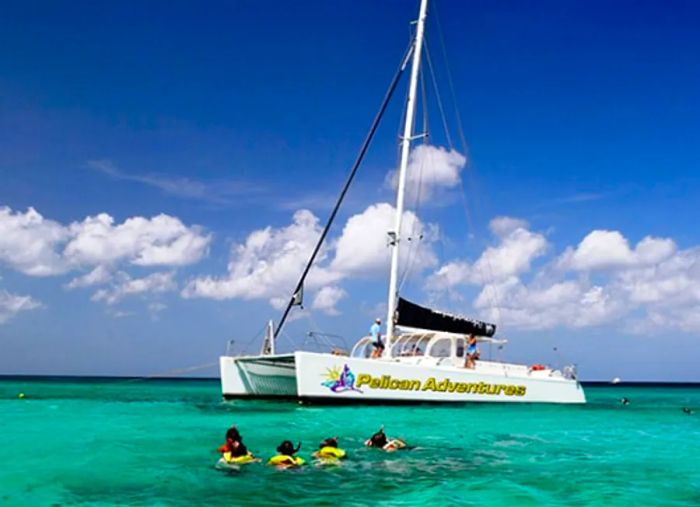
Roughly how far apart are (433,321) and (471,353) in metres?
1.98

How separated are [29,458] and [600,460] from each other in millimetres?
12138

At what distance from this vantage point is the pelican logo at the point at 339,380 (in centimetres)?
2316

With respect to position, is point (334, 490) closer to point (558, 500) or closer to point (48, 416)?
point (558, 500)

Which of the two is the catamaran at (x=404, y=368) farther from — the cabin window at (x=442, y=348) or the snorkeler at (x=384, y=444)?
the snorkeler at (x=384, y=444)

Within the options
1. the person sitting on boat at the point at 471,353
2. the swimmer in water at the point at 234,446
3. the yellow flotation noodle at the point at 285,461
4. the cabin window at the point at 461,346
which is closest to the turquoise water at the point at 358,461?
the yellow flotation noodle at the point at 285,461

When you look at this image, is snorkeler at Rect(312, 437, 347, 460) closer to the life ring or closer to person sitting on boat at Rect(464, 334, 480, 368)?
the life ring

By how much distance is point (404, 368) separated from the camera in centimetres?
2439

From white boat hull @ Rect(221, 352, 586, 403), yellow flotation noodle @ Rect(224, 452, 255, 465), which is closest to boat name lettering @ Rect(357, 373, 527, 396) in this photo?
white boat hull @ Rect(221, 352, 586, 403)

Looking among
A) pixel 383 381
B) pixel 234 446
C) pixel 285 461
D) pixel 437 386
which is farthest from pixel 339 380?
pixel 285 461

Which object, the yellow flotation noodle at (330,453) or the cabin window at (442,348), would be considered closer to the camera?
the yellow flotation noodle at (330,453)

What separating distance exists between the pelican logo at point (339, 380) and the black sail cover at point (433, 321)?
365cm

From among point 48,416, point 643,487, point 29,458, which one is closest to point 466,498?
point 643,487

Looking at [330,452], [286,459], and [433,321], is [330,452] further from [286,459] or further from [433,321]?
[433,321]

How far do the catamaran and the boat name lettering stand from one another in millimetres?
34
